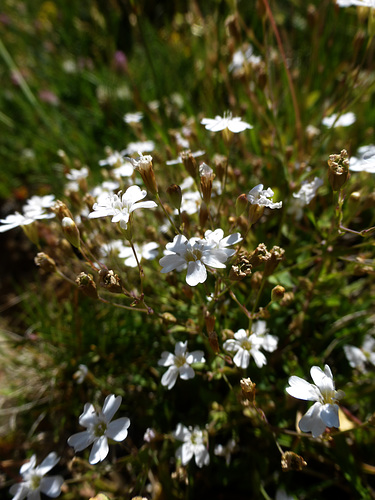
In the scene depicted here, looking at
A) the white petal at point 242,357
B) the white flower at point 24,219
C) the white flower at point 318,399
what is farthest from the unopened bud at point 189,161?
the white flower at point 318,399

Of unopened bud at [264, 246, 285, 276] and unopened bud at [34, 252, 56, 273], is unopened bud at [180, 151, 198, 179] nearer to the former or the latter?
unopened bud at [264, 246, 285, 276]

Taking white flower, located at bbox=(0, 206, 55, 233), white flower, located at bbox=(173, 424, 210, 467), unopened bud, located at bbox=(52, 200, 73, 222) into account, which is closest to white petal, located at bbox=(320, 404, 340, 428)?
white flower, located at bbox=(173, 424, 210, 467)

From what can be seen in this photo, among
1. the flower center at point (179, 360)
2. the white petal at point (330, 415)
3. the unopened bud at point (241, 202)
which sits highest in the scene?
the unopened bud at point (241, 202)

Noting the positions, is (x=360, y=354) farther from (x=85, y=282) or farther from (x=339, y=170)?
(x=85, y=282)

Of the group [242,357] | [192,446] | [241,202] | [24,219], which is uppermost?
[24,219]

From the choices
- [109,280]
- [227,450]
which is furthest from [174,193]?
[227,450]

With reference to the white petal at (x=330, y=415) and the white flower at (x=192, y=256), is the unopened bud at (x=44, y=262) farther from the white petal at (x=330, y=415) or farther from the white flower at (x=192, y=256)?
the white petal at (x=330, y=415)
